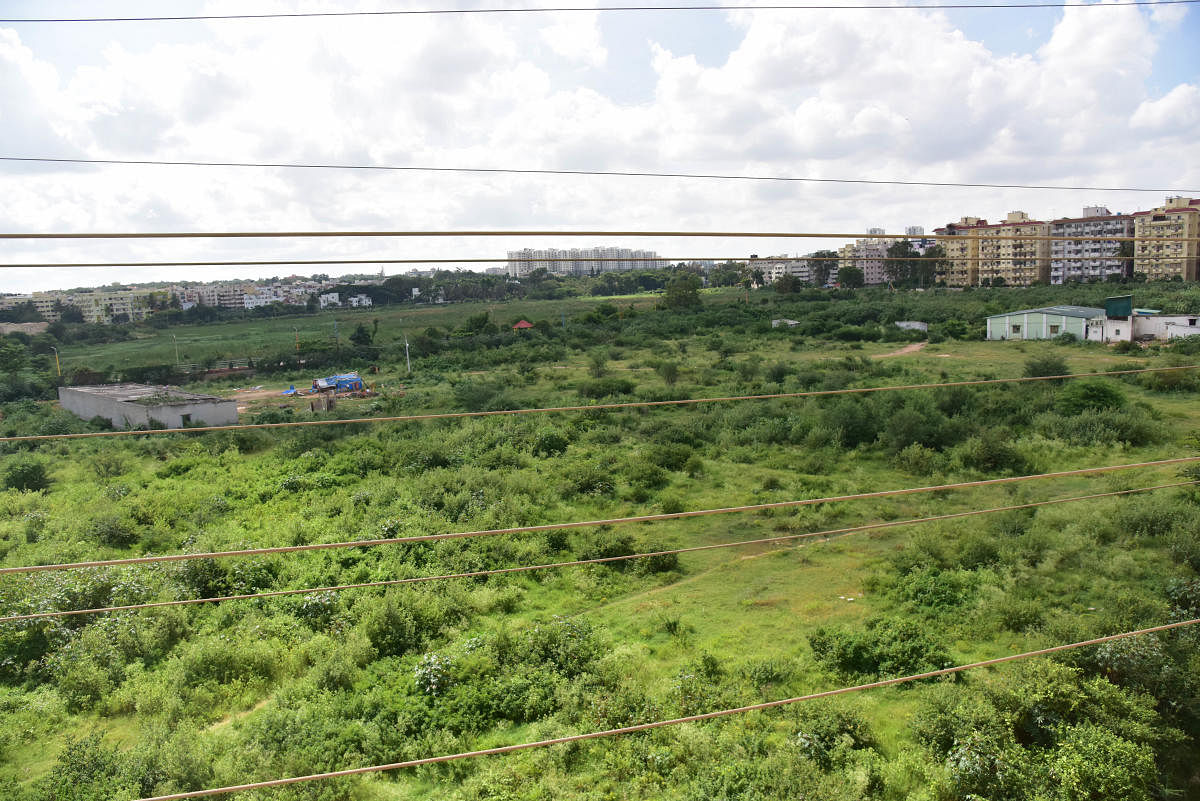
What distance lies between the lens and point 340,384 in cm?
2458

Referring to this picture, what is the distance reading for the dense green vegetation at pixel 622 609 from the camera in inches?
244

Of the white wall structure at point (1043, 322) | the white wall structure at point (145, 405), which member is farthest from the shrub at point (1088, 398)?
the white wall structure at point (145, 405)

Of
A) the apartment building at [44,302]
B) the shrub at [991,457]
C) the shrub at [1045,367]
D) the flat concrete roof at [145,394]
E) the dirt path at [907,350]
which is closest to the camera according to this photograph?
the shrub at [991,457]

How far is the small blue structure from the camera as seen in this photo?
24.4 meters

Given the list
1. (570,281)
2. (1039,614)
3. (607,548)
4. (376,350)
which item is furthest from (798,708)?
(570,281)

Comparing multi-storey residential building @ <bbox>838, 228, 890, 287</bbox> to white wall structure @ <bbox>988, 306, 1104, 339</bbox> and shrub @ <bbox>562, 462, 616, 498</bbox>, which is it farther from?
shrub @ <bbox>562, 462, 616, 498</bbox>

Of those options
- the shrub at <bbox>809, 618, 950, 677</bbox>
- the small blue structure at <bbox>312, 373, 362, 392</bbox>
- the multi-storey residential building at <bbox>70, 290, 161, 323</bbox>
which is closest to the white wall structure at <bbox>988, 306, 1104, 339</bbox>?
the shrub at <bbox>809, 618, 950, 677</bbox>

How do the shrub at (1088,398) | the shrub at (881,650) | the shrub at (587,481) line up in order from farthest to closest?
the shrub at (1088,398)
the shrub at (587,481)
the shrub at (881,650)

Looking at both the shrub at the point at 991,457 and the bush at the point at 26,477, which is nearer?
the shrub at the point at 991,457

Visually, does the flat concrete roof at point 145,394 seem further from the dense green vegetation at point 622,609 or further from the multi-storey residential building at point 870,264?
the multi-storey residential building at point 870,264

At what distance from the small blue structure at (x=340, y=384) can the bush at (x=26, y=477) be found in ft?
30.2

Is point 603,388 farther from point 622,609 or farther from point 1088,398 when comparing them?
point 622,609

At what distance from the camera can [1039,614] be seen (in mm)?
8453

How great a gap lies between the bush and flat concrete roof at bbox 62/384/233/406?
381cm
